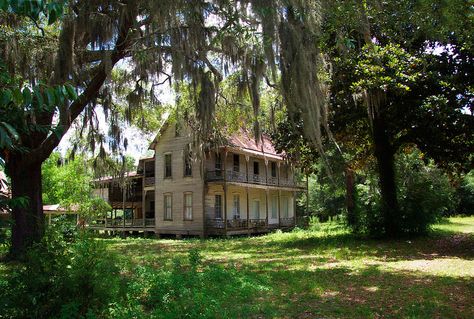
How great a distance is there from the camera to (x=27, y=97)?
9.08 ft

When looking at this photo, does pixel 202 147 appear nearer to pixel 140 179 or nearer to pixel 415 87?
pixel 415 87

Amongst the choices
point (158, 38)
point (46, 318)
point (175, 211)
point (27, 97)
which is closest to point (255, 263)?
point (158, 38)

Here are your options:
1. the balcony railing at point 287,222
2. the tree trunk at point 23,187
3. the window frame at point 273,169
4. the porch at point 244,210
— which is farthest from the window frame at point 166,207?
the tree trunk at point 23,187

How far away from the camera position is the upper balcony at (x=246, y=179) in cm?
2674

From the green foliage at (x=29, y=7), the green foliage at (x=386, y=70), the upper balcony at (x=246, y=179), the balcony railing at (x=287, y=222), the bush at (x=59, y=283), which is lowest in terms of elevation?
the balcony railing at (x=287, y=222)

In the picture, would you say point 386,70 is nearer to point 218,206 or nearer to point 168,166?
point 218,206

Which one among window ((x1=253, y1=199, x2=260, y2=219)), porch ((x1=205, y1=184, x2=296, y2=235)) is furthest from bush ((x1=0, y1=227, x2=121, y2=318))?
window ((x1=253, y1=199, x2=260, y2=219))

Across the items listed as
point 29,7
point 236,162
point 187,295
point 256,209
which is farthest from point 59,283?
point 256,209

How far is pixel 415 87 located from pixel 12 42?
11275 mm

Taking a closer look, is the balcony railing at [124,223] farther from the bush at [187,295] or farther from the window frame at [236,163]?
the bush at [187,295]

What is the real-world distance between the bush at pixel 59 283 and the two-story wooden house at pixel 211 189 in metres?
19.3

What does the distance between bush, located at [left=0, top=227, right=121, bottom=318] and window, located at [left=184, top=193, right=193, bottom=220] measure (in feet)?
72.8

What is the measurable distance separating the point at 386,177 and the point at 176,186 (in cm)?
1530

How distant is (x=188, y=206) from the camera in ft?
90.9
